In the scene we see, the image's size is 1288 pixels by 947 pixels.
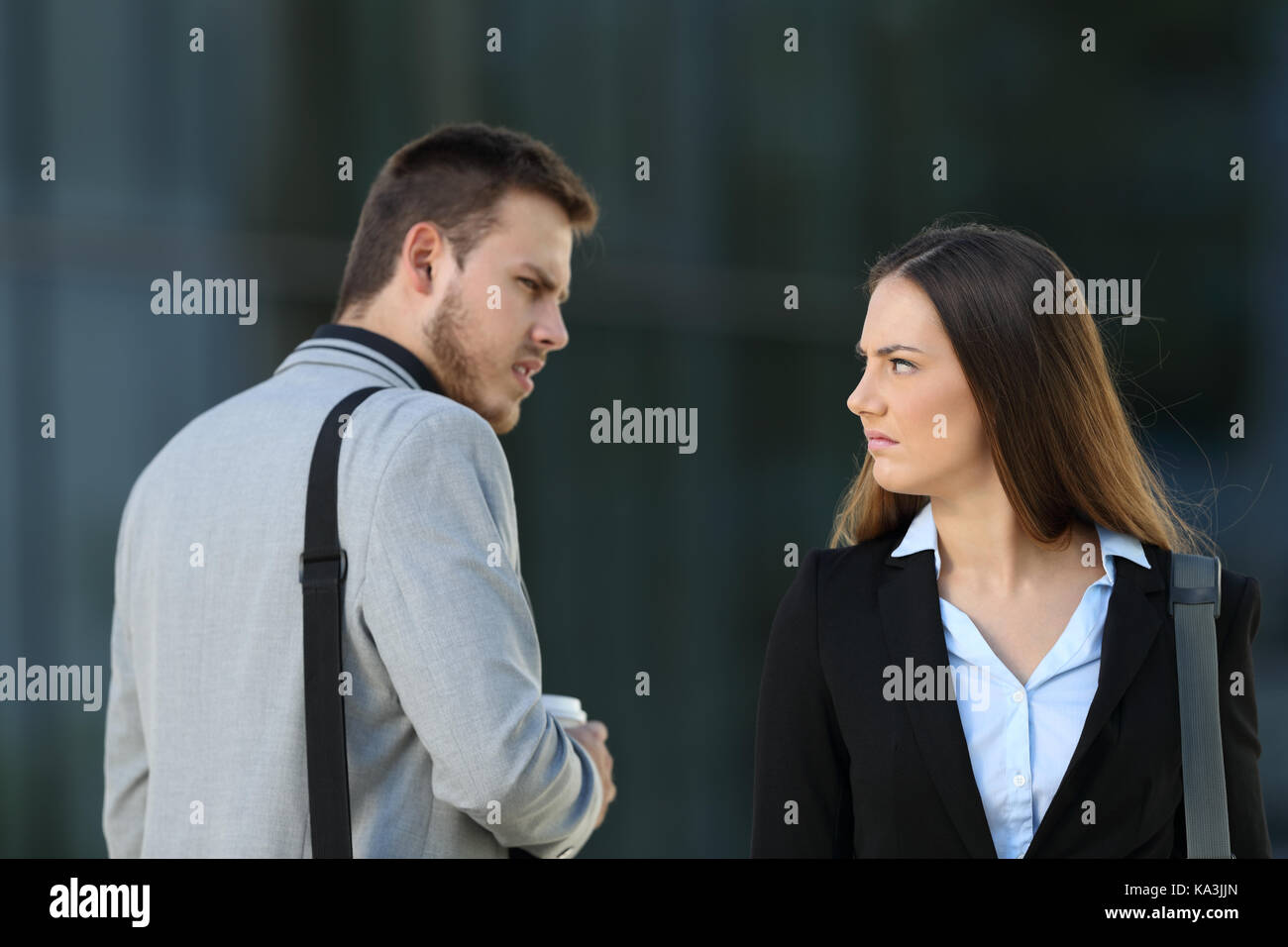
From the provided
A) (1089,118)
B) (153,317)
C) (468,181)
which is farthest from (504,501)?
(1089,118)

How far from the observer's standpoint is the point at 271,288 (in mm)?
4898

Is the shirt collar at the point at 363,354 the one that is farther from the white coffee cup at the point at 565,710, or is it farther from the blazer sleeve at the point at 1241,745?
the blazer sleeve at the point at 1241,745

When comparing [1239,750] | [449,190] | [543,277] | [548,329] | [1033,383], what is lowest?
[1239,750]

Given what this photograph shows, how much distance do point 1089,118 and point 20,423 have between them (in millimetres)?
4745

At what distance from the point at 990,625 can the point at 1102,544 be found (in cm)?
24

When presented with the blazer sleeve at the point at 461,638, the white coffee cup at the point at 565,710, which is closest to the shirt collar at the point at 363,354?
the blazer sleeve at the point at 461,638

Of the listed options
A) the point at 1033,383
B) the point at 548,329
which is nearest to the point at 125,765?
the point at 548,329

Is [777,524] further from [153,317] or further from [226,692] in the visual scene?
[226,692]

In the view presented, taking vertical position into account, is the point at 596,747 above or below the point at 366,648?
below

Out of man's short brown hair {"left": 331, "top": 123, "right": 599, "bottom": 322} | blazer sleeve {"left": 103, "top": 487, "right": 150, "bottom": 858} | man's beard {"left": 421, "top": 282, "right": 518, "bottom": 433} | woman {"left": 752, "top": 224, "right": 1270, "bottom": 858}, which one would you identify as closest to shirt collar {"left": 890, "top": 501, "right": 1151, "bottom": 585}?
woman {"left": 752, "top": 224, "right": 1270, "bottom": 858}

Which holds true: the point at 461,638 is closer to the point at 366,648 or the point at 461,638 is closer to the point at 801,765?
the point at 366,648

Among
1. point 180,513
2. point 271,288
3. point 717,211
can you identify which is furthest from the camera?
point 717,211

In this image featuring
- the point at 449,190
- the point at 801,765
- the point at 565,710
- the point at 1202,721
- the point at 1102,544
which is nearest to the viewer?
the point at 1202,721

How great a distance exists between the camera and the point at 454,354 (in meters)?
2.48
